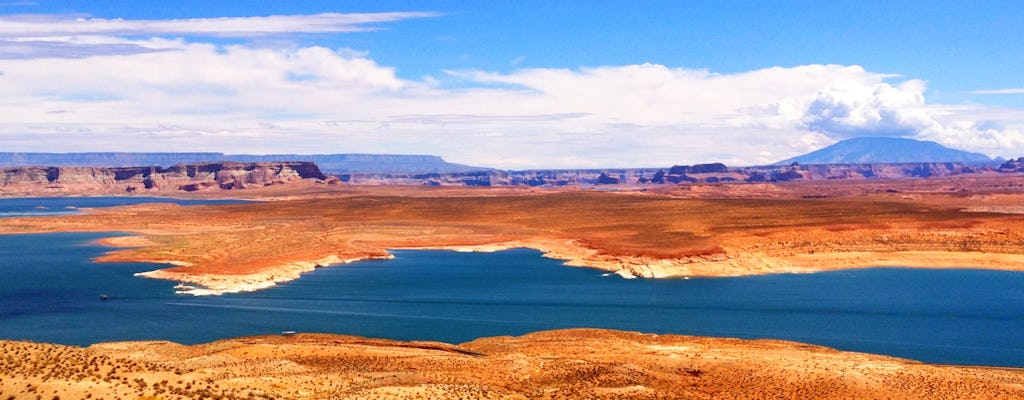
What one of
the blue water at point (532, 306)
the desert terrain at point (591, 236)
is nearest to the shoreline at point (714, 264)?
the desert terrain at point (591, 236)

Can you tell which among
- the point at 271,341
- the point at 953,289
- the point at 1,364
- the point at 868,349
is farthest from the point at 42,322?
the point at 953,289

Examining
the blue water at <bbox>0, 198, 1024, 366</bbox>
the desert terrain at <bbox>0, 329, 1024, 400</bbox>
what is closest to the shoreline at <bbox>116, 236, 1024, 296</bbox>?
the blue water at <bbox>0, 198, 1024, 366</bbox>

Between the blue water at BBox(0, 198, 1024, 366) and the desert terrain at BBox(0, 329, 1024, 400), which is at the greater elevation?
the desert terrain at BBox(0, 329, 1024, 400)

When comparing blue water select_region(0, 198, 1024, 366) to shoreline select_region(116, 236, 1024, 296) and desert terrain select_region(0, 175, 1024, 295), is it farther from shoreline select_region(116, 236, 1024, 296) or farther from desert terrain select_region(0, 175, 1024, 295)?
desert terrain select_region(0, 175, 1024, 295)

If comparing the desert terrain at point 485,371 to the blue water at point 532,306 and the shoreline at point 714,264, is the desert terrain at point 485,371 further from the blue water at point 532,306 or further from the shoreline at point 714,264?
the shoreline at point 714,264

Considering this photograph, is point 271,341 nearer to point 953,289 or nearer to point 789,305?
point 789,305

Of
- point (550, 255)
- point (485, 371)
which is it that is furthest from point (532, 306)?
point (550, 255)

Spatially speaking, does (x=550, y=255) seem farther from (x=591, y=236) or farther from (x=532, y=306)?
(x=532, y=306)
